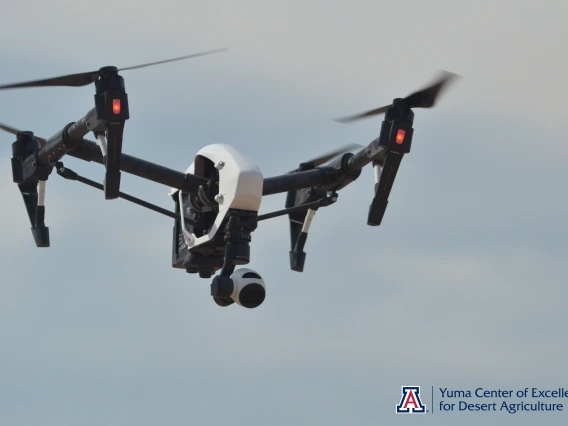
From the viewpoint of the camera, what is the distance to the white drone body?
31.9 m

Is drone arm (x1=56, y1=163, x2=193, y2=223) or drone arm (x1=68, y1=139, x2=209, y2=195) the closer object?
drone arm (x1=68, y1=139, x2=209, y2=195)

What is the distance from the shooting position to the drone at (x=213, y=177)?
3138 cm

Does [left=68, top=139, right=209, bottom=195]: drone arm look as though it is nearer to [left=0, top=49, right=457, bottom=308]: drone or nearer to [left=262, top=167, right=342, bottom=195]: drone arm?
[left=0, top=49, right=457, bottom=308]: drone

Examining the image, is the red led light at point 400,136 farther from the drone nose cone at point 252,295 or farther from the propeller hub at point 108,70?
the propeller hub at point 108,70

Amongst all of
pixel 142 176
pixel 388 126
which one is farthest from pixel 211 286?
pixel 388 126

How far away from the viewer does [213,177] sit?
109 ft

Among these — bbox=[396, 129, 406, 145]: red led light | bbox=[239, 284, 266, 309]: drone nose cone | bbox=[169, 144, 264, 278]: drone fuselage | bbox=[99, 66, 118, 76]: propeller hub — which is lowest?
bbox=[239, 284, 266, 309]: drone nose cone

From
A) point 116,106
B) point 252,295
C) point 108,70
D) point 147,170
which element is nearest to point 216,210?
point 147,170

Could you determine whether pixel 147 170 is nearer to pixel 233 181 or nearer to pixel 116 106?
pixel 233 181

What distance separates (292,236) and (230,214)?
5099 mm

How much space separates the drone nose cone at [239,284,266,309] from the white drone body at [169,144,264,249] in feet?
5.95

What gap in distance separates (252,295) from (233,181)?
264cm

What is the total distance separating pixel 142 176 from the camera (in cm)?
3303

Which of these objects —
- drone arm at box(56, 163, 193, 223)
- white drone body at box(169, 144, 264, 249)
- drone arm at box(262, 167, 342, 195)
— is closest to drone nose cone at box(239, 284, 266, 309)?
white drone body at box(169, 144, 264, 249)
